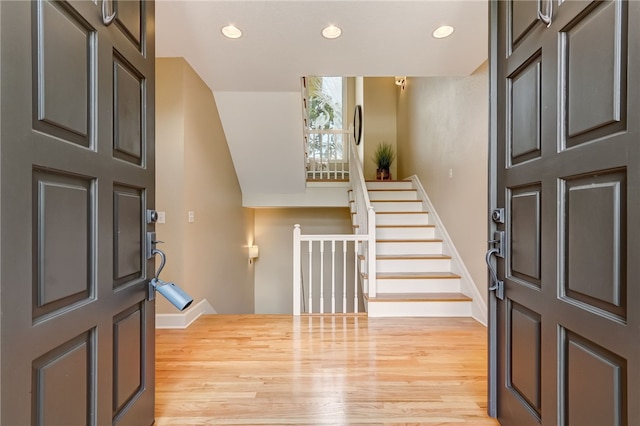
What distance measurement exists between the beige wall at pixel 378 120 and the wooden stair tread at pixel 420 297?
10.7 feet

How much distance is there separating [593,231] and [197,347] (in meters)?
2.43

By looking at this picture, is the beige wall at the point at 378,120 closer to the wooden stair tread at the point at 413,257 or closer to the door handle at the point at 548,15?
the wooden stair tread at the point at 413,257

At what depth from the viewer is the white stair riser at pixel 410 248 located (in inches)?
145

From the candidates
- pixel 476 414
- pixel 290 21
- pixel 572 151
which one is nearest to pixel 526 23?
pixel 572 151

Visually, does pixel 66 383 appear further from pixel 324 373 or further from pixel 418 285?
pixel 418 285

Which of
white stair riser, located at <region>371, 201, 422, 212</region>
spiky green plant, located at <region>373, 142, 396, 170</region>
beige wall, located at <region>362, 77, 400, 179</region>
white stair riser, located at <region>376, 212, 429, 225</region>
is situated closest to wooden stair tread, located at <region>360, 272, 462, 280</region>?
white stair riser, located at <region>376, 212, 429, 225</region>

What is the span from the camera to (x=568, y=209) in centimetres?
100

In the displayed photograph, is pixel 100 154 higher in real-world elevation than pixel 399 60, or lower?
lower

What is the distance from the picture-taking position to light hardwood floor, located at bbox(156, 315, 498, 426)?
5.09 ft

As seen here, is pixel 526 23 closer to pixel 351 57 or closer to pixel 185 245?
pixel 351 57

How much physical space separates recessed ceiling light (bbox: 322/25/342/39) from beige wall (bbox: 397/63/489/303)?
4.04ft

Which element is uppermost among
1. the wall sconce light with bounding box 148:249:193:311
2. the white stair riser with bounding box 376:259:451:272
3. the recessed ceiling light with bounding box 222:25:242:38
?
the recessed ceiling light with bounding box 222:25:242:38

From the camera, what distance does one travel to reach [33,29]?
782 mm

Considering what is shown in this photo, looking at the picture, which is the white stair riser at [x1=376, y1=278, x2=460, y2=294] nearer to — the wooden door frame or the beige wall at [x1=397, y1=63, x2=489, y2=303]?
the beige wall at [x1=397, y1=63, x2=489, y2=303]
